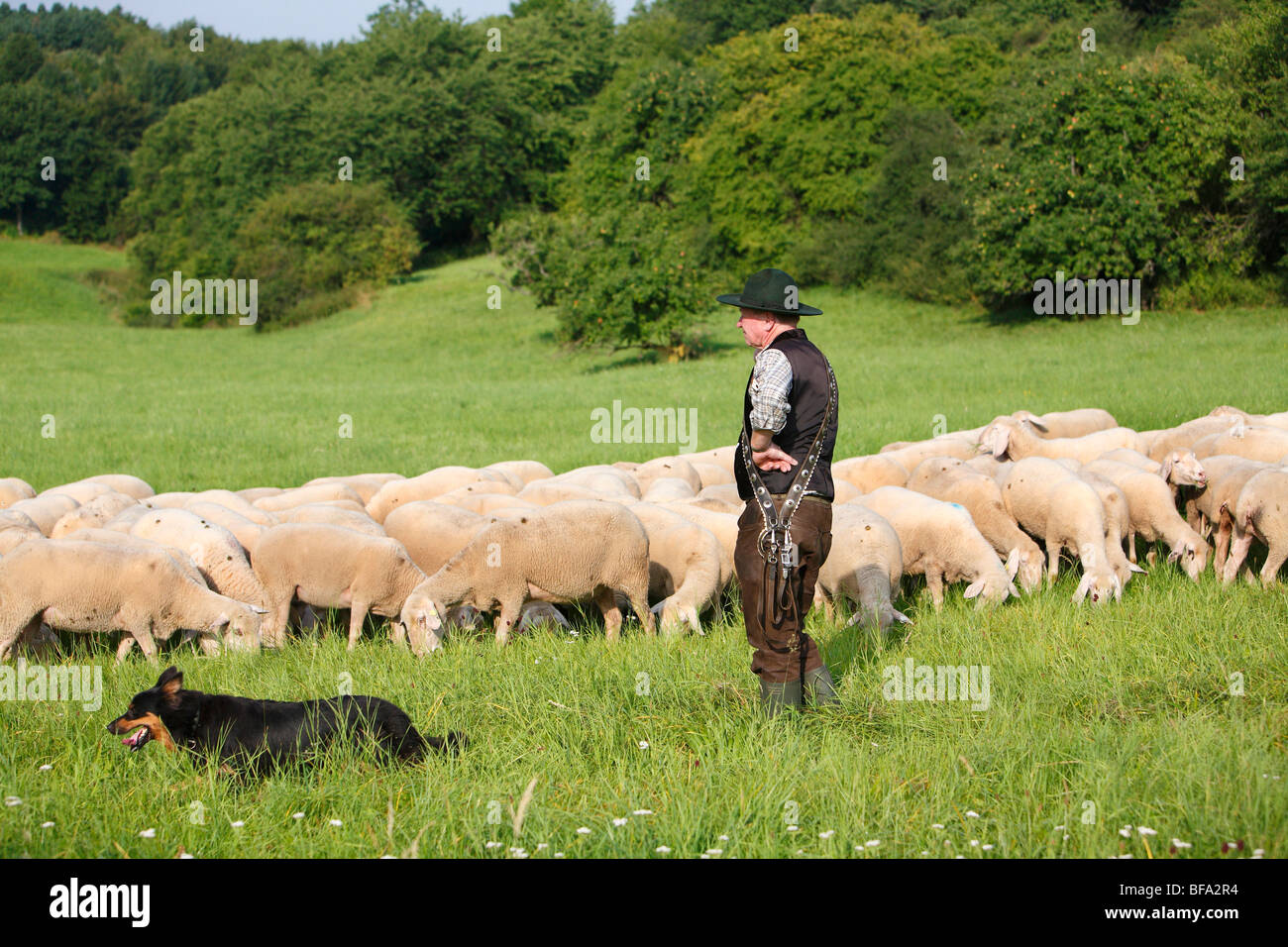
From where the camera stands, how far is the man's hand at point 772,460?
4945 millimetres

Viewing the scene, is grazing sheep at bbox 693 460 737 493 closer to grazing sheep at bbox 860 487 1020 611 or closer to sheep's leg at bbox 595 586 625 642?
grazing sheep at bbox 860 487 1020 611

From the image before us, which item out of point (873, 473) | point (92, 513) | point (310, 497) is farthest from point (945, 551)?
point (92, 513)

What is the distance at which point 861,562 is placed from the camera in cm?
789

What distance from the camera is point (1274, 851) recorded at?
3.78 meters

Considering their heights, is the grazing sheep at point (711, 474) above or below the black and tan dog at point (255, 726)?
above

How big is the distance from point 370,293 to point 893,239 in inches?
1059

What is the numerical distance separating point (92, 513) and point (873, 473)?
7.91 m

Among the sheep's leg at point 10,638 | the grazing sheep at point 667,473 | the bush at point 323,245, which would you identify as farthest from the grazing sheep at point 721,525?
the bush at point 323,245

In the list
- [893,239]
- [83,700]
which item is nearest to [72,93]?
[893,239]

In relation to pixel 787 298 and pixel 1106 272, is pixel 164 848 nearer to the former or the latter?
pixel 787 298

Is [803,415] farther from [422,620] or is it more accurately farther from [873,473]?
[873,473]

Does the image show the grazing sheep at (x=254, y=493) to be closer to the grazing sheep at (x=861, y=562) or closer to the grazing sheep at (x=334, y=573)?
the grazing sheep at (x=334, y=573)

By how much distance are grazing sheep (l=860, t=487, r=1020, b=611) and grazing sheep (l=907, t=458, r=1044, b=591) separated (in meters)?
0.35

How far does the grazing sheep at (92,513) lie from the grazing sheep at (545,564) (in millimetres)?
3759
